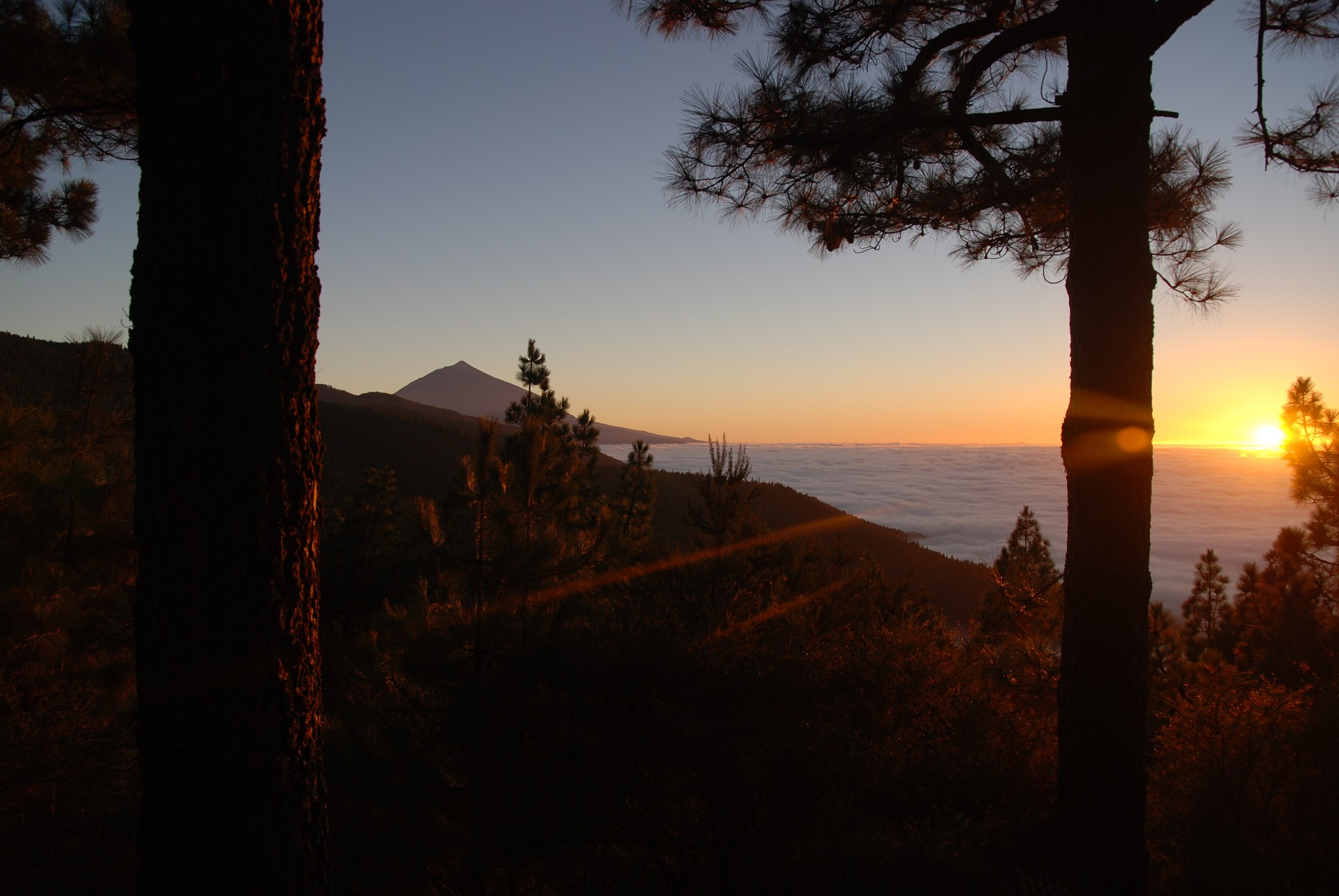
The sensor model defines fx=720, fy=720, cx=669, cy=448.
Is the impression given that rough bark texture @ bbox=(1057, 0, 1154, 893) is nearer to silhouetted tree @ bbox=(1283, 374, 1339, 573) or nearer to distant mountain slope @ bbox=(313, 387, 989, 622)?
silhouetted tree @ bbox=(1283, 374, 1339, 573)

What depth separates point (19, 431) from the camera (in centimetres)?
598

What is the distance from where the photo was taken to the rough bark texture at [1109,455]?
12.9ft

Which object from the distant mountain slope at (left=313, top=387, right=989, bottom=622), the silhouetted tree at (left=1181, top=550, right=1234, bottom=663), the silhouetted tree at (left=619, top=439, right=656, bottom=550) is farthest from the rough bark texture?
the distant mountain slope at (left=313, top=387, right=989, bottom=622)

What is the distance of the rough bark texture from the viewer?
3.94 m

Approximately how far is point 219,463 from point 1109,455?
428 centimetres

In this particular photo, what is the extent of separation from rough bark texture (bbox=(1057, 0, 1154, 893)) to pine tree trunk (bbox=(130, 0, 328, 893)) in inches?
152

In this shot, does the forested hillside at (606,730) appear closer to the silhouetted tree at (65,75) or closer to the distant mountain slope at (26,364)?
the silhouetted tree at (65,75)

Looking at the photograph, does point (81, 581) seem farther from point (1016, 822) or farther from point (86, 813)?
point (1016, 822)

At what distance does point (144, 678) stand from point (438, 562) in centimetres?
394

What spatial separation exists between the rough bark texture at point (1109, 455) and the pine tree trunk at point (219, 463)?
3862 mm

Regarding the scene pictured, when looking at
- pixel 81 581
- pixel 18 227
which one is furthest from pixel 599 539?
pixel 18 227

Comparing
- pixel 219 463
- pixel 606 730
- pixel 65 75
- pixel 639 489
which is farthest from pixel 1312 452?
pixel 639 489

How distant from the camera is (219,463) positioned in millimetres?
2277

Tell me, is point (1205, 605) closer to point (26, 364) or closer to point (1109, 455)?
point (1109, 455)
